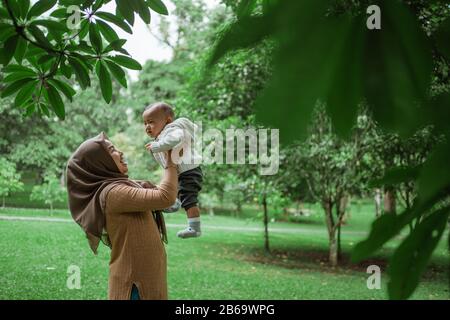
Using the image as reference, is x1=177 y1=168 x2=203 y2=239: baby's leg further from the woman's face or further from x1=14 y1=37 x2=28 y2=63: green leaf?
x1=14 y1=37 x2=28 y2=63: green leaf

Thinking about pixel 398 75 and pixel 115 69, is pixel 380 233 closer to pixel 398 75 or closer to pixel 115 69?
pixel 398 75

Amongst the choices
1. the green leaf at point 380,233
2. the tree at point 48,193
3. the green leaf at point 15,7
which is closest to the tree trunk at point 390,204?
the green leaf at point 380,233

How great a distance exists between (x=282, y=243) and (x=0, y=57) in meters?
9.51

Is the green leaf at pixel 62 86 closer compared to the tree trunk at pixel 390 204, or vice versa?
the tree trunk at pixel 390 204

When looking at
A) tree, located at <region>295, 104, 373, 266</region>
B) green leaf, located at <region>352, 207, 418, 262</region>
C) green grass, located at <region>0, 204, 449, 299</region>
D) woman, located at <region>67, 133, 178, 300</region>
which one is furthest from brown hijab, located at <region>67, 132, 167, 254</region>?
tree, located at <region>295, 104, 373, 266</region>

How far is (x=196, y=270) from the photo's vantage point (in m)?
6.26

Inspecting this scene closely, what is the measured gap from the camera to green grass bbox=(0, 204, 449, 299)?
4074mm

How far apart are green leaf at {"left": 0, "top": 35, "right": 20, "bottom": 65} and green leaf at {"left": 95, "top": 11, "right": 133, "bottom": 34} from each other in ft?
0.72

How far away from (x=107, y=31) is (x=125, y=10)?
151 millimetres

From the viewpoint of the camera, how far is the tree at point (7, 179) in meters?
4.00

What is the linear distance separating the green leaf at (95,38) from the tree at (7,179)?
3100mm

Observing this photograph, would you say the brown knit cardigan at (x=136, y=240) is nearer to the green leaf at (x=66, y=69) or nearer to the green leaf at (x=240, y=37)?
the green leaf at (x=66, y=69)

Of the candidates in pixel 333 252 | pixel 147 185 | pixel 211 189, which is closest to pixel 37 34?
pixel 147 185

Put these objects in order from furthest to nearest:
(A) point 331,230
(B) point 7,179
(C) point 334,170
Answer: (A) point 331,230 < (C) point 334,170 < (B) point 7,179
